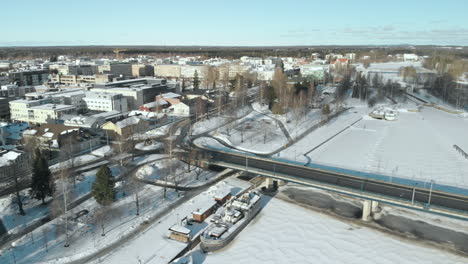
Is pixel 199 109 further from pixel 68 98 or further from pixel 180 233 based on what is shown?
pixel 180 233

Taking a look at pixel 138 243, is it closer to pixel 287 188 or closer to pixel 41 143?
pixel 287 188

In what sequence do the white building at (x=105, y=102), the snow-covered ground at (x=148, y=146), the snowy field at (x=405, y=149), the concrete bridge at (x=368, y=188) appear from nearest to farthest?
the concrete bridge at (x=368, y=188)
the snowy field at (x=405, y=149)
the snow-covered ground at (x=148, y=146)
the white building at (x=105, y=102)

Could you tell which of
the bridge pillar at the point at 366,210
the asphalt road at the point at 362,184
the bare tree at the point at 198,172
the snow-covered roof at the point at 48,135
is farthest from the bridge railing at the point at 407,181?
the snow-covered roof at the point at 48,135

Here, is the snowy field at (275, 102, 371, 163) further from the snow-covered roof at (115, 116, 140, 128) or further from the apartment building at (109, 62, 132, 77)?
the apartment building at (109, 62, 132, 77)

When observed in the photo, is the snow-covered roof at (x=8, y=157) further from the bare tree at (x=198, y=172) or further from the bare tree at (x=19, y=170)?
the bare tree at (x=198, y=172)

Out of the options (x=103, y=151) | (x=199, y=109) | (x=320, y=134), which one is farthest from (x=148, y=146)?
(x=320, y=134)
